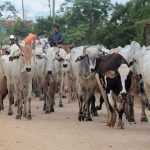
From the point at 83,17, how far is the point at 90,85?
25.5 metres

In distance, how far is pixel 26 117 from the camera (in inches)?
596

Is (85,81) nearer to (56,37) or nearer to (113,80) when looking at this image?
(113,80)

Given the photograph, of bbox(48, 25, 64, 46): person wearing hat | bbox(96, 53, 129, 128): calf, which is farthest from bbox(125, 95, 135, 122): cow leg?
bbox(48, 25, 64, 46): person wearing hat

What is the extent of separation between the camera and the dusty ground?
10016 mm

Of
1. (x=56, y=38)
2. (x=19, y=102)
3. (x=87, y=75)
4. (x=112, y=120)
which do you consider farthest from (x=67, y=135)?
(x=56, y=38)

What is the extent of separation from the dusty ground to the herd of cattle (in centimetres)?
48

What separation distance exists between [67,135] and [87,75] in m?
3.50

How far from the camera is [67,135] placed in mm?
11531

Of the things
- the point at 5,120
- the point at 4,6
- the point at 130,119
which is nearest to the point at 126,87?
the point at 130,119

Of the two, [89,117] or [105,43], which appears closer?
[89,117]

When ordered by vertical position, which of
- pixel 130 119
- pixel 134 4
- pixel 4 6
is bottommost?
pixel 130 119

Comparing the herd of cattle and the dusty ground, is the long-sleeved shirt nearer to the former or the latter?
the herd of cattle

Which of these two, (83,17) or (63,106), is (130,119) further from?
(83,17)

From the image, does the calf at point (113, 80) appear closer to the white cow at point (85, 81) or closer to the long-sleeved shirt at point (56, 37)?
the white cow at point (85, 81)
